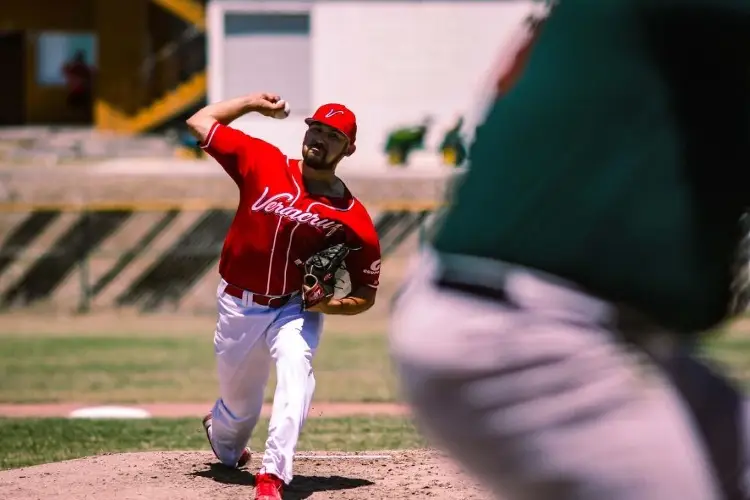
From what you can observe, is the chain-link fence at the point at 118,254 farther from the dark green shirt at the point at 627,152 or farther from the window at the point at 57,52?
the dark green shirt at the point at 627,152

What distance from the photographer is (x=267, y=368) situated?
6.53 meters

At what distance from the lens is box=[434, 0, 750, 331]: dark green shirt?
218 centimetres

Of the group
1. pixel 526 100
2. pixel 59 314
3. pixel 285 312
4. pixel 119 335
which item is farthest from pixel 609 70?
pixel 59 314

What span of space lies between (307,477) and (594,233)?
16.2ft

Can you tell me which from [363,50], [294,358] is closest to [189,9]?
[363,50]

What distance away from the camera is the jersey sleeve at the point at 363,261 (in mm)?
6355

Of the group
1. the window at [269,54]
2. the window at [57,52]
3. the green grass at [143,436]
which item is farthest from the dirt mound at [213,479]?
the window at [57,52]

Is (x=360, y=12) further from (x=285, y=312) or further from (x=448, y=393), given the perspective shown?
(x=448, y=393)

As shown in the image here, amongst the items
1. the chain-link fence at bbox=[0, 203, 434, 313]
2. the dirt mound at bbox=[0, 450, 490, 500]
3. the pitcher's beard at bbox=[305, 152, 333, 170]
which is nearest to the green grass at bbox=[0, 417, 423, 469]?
the dirt mound at bbox=[0, 450, 490, 500]

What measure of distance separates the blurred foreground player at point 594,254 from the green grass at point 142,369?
920cm

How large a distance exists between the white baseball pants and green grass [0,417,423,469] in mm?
2007

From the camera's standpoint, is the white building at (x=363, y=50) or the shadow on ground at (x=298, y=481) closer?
the shadow on ground at (x=298, y=481)

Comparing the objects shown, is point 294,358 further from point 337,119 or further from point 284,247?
point 337,119

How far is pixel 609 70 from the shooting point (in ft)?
7.16
